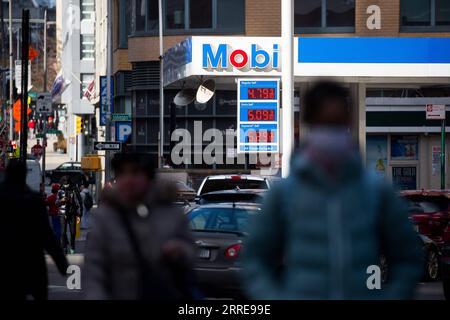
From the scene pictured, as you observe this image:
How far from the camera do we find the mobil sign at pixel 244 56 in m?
28.3

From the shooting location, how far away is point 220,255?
14.7 meters

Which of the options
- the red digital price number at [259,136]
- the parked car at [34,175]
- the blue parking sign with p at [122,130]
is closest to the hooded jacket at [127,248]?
the red digital price number at [259,136]

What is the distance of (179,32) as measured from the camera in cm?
4369

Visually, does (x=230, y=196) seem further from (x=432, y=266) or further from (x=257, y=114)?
(x=257, y=114)

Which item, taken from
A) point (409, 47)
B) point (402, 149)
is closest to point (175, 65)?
point (409, 47)

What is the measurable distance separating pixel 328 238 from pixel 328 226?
0.05 m

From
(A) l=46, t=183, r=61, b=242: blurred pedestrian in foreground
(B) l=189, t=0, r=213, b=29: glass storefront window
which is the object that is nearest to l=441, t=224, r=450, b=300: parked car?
(A) l=46, t=183, r=61, b=242: blurred pedestrian in foreground

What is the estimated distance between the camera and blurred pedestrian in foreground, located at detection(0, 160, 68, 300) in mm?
8859

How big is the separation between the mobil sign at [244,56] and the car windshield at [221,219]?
41.6 feet

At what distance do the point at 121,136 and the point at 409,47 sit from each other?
1432cm

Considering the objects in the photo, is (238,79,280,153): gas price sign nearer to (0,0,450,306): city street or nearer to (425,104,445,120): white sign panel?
(0,0,450,306): city street

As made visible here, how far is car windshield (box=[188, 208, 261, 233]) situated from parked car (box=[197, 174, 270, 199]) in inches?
285

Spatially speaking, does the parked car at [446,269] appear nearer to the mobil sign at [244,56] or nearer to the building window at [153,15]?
the mobil sign at [244,56]

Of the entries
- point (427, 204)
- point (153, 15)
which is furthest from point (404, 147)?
point (427, 204)
